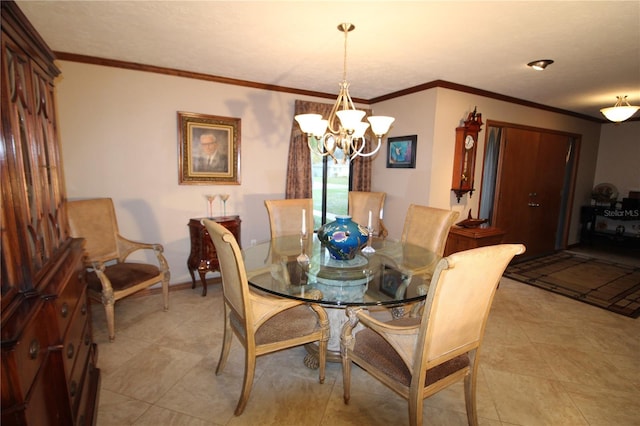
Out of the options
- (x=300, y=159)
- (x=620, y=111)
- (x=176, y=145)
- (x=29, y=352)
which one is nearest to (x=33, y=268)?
(x=29, y=352)

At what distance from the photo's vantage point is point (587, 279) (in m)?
4.14

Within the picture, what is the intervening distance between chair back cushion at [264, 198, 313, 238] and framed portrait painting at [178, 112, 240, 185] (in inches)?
30.9

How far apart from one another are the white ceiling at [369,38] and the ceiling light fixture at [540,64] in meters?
0.09

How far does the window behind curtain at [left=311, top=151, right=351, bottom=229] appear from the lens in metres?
4.36

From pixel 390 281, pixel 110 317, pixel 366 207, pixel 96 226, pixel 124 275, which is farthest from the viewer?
pixel 366 207

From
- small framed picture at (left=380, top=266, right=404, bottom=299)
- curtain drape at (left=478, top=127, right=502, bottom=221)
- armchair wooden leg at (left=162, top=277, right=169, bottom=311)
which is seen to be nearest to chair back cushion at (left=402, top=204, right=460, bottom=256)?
small framed picture at (left=380, top=266, right=404, bottom=299)

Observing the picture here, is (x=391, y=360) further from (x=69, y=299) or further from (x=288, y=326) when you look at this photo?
(x=69, y=299)

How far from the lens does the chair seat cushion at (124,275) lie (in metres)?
2.62

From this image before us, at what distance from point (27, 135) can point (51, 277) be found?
63 centimetres

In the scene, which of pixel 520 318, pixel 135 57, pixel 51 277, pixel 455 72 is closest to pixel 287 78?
pixel 135 57

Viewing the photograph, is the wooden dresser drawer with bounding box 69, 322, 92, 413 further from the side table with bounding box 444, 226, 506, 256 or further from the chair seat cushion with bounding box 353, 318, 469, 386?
the side table with bounding box 444, 226, 506, 256

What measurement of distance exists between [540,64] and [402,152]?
161 centimetres

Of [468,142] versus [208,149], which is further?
[468,142]

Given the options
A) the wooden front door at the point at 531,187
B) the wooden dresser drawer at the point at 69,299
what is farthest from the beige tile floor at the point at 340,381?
the wooden front door at the point at 531,187
